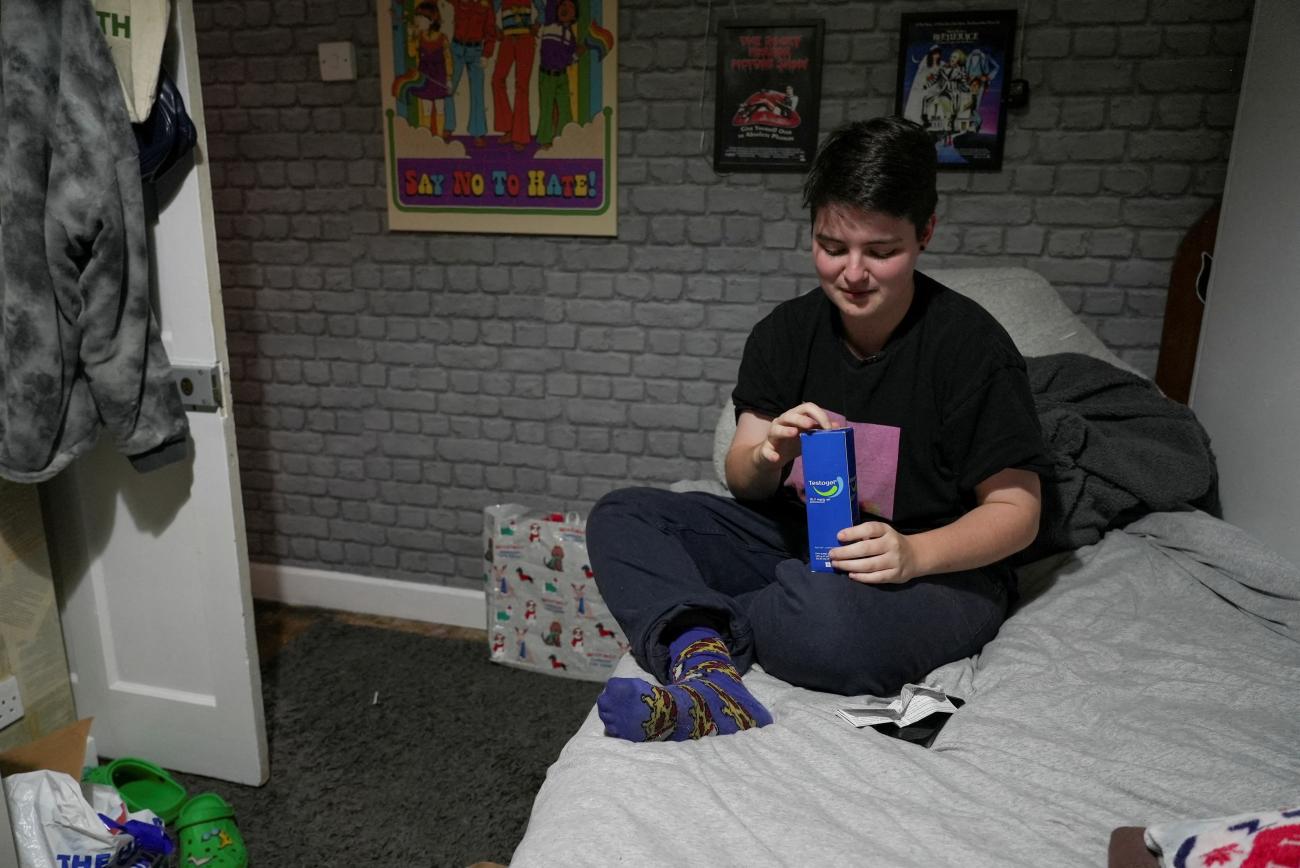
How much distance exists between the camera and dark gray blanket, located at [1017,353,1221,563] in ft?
5.15

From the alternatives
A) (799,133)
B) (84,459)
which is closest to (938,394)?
(799,133)

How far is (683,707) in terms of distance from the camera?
1072 millimetres

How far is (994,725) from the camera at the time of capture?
3.58 feet

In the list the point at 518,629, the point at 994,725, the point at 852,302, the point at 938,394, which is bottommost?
the point at 518,629

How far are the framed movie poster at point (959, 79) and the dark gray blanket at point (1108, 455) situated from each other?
2.01ft

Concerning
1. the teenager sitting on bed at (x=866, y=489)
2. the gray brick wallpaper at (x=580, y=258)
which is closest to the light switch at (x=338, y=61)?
the gray brick wallpaper at (x=580, y=258)

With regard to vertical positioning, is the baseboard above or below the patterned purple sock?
below

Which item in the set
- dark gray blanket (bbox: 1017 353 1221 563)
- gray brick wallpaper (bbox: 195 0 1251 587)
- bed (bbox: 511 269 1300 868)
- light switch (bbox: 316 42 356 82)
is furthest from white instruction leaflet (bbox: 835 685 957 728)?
light switch (bbox: 316 42 356 82)

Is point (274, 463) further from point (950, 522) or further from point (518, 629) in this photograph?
point (950, 522)

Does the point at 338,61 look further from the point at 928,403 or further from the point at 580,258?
the point at 928,403

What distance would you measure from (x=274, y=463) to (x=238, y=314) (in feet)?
1.53

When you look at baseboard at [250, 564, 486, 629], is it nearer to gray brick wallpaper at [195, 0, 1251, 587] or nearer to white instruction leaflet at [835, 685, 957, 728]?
gray brick wallpaper at [195, 0, 1251, 587]

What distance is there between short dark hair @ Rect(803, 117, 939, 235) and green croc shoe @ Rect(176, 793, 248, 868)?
58.7 inches

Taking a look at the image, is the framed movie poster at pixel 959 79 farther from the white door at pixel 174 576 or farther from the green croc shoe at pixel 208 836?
the green croc shoe at pixel 208 836
